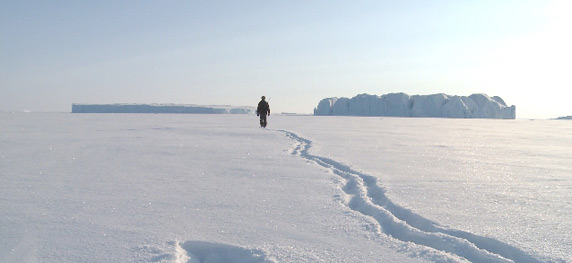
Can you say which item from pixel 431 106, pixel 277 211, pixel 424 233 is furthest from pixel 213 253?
pixel 431 106

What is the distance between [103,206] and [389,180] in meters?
2.65

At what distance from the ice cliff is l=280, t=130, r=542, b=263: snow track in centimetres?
6103

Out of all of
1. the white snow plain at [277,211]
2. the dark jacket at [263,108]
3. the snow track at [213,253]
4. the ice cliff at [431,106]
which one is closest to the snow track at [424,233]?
the white snow plain at [277,211]

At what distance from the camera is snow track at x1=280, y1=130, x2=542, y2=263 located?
81.4 inches

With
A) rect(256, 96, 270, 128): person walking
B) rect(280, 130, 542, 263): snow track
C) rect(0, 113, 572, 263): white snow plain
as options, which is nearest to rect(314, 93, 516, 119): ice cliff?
rect(256, 96, 270, 128): person walking

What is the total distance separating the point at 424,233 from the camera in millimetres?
2371

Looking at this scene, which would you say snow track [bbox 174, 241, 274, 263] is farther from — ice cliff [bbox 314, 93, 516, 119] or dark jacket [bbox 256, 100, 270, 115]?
ice cliff [bbox 314, 93, 516, 119]

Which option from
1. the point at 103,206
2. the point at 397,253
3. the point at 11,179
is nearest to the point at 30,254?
the point at 103,206

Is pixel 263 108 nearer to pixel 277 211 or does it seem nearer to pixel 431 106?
pixel 277 211

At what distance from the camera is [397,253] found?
207 cm

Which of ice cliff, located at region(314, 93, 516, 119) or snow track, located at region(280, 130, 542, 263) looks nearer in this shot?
snow track, located at region(280, 130, 542, 263)

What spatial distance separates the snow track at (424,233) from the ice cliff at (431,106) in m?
61.0

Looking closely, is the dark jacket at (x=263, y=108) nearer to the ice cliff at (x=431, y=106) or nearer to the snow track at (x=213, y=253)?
the snow track at (x=213, y=253)

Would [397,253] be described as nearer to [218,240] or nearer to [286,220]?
[286,220]
